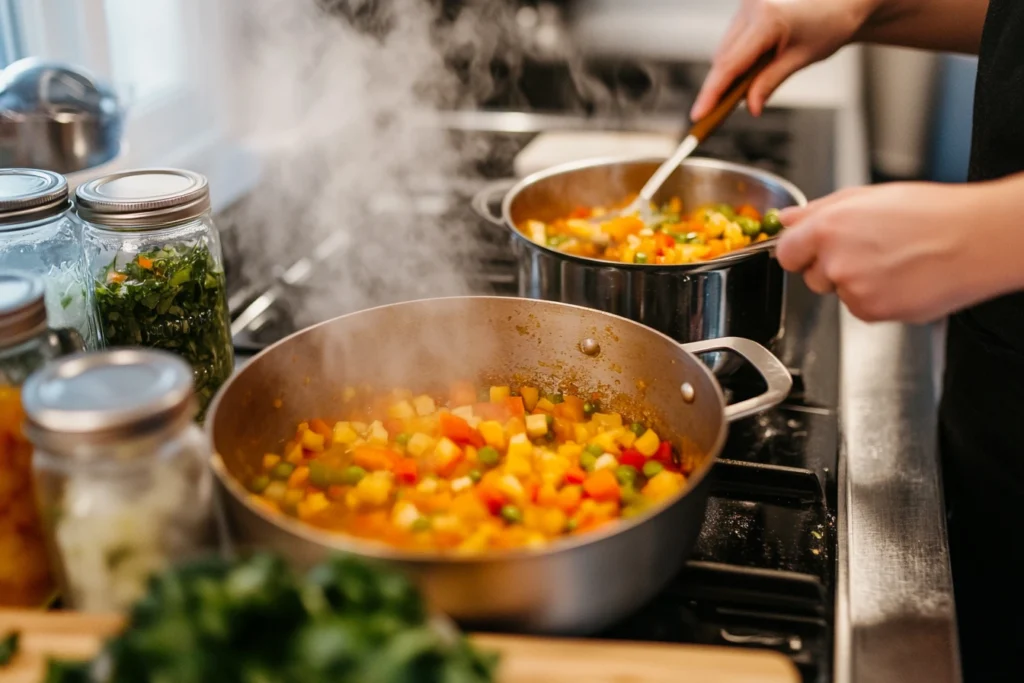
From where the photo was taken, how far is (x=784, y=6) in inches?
57.2

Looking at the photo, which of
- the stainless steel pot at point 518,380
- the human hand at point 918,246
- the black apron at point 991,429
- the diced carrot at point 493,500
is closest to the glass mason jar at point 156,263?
the stainless steel pot at point 518,380

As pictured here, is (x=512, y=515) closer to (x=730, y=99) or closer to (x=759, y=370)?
(x=759, y=370)

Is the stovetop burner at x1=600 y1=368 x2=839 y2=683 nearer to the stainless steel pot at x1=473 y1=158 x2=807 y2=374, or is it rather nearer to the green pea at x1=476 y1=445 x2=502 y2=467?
the stainless steel pot at x1=473 y1=158 x2=807 y2=374

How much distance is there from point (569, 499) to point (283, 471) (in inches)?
12.3

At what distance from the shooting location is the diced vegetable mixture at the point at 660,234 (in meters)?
1.37

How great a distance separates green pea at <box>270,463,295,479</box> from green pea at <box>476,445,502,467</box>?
20 centimetres

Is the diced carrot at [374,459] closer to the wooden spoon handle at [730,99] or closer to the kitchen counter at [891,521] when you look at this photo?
the kitchen counter at [891,521]

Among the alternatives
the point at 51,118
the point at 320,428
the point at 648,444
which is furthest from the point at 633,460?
the point at 51,118

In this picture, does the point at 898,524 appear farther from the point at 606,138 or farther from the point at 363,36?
the point at 363,36

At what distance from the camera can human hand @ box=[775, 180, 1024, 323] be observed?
36.3 inches

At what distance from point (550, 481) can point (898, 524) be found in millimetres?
382

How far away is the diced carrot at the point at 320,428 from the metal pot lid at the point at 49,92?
489 millimetres

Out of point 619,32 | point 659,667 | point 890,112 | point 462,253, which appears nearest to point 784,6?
point 462,253

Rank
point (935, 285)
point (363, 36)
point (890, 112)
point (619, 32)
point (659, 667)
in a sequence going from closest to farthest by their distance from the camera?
1. point (659, 667)
2. point (935, 285)
3. point (363, 36)
4. point (619, 32)
5. point (890, 112)
